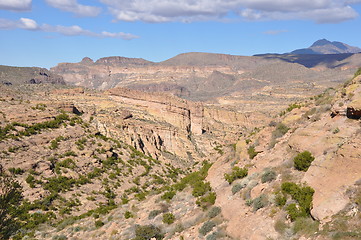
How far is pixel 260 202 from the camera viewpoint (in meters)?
14.6

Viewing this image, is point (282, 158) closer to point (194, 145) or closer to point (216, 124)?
point (194, 145)

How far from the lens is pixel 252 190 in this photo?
16.1 meters

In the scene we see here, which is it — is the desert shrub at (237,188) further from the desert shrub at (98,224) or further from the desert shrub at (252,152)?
the desert shrub at (98,224)

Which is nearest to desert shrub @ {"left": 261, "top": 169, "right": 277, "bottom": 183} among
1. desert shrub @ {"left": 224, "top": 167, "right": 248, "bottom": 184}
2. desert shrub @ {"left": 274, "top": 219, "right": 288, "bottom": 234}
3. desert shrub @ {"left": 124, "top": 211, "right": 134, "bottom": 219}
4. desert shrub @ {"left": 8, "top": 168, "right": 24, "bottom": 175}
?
desert shrub @ {"left": 224, "top": 167, "right": 248, "bottom": 184}

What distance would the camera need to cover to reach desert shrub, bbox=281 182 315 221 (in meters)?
12.5

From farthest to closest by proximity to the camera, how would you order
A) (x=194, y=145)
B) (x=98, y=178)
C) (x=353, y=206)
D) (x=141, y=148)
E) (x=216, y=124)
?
(x=216, y=124), (x=194, y=145), (x=141, y=148), (x=98, y=178), (x=353, y=206)

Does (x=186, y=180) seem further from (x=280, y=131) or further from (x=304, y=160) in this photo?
(x=304, y=160)

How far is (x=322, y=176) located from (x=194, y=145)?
49953 mm

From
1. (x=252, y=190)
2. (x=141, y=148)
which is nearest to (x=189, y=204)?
(x=252, y=190)

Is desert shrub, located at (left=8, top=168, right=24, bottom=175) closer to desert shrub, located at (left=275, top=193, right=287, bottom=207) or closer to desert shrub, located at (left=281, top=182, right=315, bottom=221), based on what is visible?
desert shrub, located at (left=275, top=193, right=287, bottom=207)

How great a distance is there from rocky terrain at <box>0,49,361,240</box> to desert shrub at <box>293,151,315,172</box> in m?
0.05

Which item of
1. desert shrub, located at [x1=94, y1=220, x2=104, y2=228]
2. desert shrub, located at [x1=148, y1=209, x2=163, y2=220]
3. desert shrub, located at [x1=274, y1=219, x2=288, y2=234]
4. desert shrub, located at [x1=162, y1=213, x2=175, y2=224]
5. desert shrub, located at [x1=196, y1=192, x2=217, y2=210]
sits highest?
desert shrub, located at [x1=274, y1=219, x2=288, y2=234]

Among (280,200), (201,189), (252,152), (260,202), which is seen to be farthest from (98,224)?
(280,200)

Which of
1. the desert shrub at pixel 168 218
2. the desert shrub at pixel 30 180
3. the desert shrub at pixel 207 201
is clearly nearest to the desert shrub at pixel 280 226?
the desert shrub at pixel 207 201
